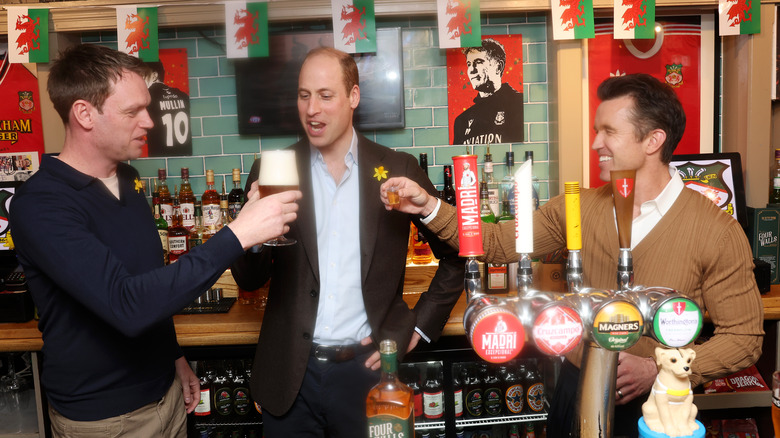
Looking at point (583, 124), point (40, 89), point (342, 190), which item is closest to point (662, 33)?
point (583, 124)

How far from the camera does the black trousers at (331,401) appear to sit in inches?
71.8

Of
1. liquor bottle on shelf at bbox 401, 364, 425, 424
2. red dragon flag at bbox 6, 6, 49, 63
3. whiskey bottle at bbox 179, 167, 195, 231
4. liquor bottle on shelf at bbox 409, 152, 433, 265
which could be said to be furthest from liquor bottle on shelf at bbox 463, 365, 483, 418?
red dragon flag at bbox 6, 6, 49, 63

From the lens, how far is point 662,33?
298cm

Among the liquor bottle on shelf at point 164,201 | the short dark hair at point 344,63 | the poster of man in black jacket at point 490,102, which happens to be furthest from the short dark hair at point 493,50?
the liquor bottle on shelf at point 164,201

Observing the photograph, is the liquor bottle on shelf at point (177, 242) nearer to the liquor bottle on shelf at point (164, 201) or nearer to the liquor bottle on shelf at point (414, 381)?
the liquor bottle on shelf at point (164, 201)

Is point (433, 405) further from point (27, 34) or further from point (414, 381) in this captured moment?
point (27, 34)

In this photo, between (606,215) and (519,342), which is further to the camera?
(606,215)

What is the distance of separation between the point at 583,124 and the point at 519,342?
7.17 feet

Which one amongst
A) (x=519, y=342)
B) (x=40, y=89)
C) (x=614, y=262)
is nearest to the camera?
(x=519, y=342)

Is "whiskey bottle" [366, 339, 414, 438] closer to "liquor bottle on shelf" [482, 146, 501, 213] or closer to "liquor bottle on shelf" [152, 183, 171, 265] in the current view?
"liquor bottle on shelf" [482, 146, 501, 213]

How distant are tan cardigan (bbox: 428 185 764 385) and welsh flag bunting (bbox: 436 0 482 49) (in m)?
1.29

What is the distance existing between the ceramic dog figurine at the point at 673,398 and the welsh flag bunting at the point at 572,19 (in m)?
2.02

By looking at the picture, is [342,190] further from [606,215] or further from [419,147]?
[419,147]

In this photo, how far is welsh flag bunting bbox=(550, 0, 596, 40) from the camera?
Result: 8.62 ft
